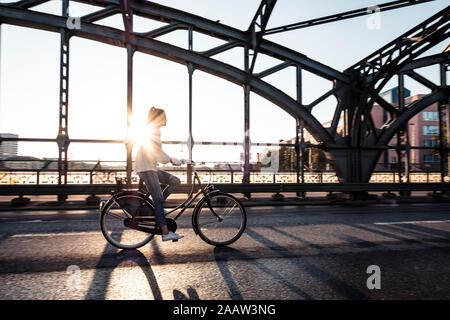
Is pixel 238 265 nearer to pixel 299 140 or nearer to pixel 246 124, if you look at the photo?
pixel 246 124

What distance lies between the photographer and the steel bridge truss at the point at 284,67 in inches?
405

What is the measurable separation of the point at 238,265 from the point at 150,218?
1543 mm

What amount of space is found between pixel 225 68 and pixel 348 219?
8.21m

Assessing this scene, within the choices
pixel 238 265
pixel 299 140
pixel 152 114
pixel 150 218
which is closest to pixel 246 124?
pixel 299 140

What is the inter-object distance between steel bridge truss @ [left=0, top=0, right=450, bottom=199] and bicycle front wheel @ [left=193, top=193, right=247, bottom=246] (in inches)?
266

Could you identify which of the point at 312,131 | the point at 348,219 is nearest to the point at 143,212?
the point at 348,219

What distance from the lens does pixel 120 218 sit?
13.2 ft

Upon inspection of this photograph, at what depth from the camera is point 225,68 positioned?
38.4 ft

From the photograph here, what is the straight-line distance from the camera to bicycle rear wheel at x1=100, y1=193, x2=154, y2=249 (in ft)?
12.7

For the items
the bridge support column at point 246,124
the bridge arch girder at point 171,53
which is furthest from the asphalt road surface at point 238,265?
the bridge arch girder at point 171,53

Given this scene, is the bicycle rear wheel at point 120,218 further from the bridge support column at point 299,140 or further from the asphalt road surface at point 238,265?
the bridge support column at point 299,140

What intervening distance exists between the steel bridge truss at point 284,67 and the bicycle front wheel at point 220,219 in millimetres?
6750
